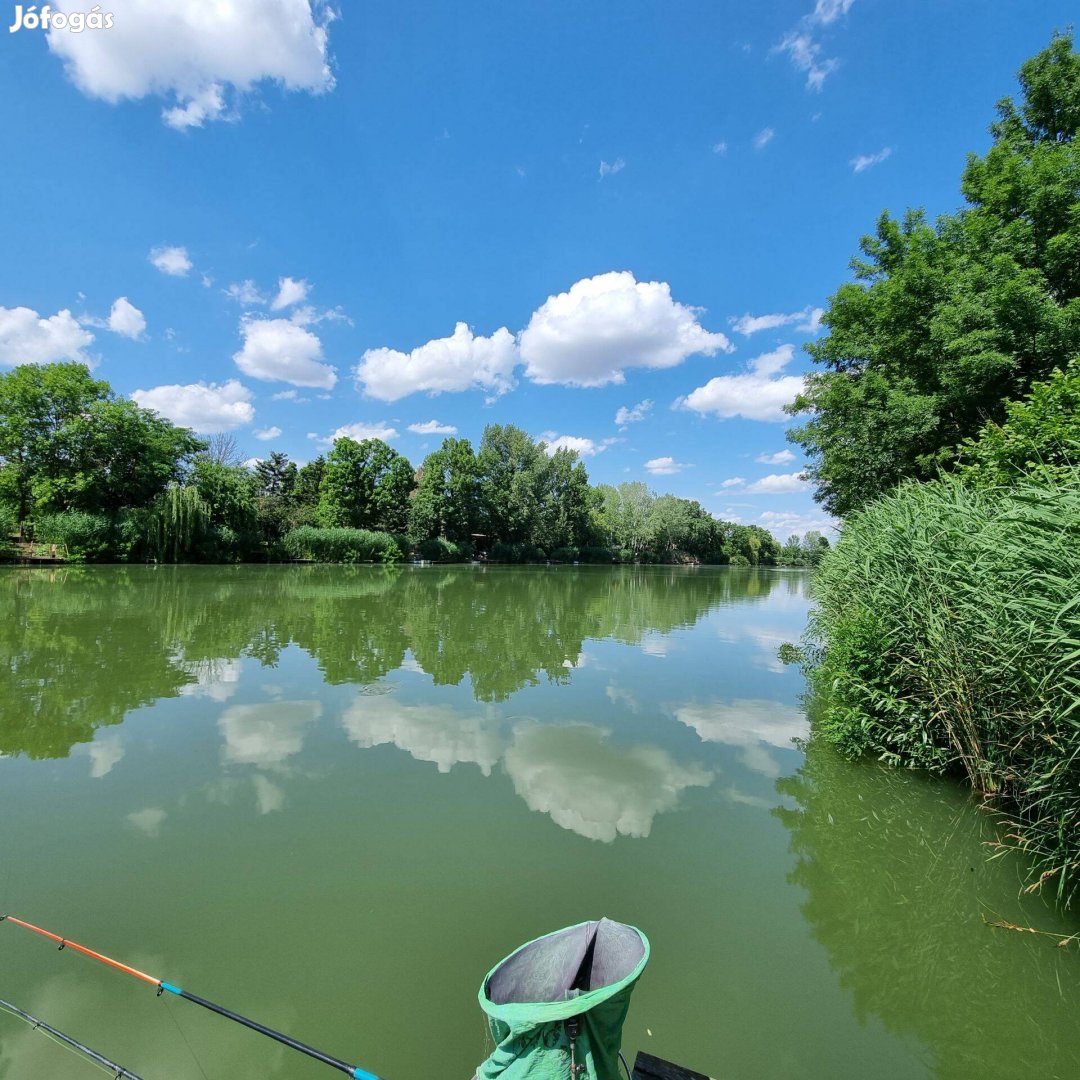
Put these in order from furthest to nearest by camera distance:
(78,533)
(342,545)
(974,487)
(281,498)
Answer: (281,498), (342,545), (78,533), (974,487)

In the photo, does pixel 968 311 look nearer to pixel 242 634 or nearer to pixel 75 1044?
pixel 75 1044

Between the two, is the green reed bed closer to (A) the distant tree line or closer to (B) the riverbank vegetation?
(B) the riverbank vegetation

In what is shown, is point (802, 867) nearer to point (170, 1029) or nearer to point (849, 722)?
point (849, 722)

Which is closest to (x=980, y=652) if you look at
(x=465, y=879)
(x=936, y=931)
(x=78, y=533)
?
(x=936, y=931)

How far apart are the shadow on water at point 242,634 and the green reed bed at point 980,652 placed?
469 centimetres

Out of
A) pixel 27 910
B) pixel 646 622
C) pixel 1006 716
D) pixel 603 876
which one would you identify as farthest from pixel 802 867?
pixel 646 622

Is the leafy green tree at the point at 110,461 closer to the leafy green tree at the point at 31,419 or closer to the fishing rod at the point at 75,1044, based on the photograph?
the leafy green tree at the point at 31,419

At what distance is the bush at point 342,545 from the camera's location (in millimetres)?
38594

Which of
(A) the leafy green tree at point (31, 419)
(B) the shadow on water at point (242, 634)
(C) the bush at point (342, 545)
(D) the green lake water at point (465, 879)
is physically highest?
(A) the leafy green tree at point (31, 419)

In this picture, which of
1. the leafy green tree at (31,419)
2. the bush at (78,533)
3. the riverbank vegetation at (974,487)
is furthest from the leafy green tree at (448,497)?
the riverbank vegetation at (974,487)

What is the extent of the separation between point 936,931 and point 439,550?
150 ft

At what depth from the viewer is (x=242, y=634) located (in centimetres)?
1172

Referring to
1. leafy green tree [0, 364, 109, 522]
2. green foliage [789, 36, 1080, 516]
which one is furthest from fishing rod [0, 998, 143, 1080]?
leafy green tree [0, 364, 109, 522]

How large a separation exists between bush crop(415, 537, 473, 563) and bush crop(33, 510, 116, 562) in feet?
70.5
